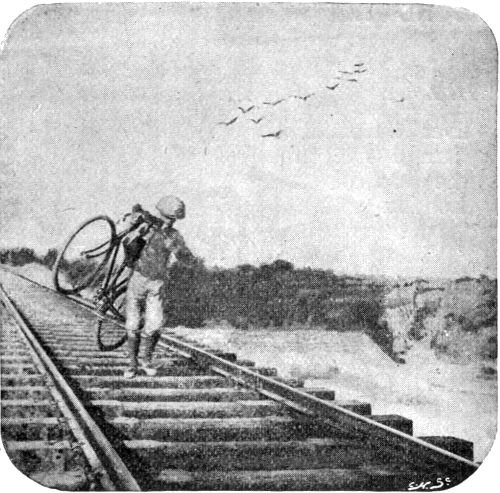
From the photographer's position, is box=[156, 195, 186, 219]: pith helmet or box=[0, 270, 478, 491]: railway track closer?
box=[0, 270, 478, 491]: railway track

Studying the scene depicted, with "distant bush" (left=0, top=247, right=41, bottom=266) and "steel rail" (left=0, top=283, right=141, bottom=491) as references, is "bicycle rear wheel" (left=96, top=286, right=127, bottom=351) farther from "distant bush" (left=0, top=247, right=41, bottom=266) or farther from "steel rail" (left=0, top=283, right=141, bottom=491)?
"distant bush" (left=0, top=247, right=41, bottom=266)

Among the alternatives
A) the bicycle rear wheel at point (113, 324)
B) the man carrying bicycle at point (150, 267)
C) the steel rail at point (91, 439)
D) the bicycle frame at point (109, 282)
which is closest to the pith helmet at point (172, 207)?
the man carrying bicycle at point (150, 267)

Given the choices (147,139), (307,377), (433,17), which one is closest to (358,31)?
(433,17)

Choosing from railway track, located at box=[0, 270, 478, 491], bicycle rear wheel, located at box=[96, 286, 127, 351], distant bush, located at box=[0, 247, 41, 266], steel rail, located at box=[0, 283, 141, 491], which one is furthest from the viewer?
bicycle rear wheel, located at box=[96, 286, 127, 351]

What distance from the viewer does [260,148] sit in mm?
4062

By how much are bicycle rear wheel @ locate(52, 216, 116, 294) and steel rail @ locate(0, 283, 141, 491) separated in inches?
16.2

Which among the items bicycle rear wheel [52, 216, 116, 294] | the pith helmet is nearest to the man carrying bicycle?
the pith helmet

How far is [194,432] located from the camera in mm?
3805

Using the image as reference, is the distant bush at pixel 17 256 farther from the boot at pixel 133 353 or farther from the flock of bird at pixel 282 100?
the flock of bird at pixel 282 100

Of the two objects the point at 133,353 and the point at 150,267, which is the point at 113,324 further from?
the point at 150,267

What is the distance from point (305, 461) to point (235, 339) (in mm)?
670

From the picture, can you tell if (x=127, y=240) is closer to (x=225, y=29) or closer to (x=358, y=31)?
(x=225, y=29)

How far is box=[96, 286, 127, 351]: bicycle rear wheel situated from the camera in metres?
4.08

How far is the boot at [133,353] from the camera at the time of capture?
401 centimetres
